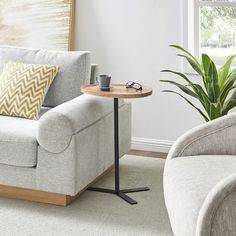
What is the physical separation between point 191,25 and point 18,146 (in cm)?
166

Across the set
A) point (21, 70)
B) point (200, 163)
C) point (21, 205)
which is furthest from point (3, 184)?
point (200, 163)

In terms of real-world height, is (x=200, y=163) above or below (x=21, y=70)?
below

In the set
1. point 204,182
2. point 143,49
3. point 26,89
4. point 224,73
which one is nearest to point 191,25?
point 143,49

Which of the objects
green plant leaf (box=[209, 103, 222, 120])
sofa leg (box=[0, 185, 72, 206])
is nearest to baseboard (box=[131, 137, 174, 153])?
green plant leaf (box=[209, 103, 222, 120])

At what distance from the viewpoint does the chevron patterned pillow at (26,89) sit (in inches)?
148

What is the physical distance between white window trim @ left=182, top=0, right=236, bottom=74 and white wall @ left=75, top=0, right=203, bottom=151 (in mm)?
44

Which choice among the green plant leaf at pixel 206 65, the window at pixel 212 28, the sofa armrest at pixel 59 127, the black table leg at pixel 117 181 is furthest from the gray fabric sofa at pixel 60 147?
the window at pixel 212 28

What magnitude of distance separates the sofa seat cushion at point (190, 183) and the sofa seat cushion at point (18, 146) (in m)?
0.95

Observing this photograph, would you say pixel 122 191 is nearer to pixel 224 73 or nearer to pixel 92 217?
pixel 92 217

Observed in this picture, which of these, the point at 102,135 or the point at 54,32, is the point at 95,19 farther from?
the point at 102,135

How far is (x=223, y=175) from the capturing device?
2479 millimetres

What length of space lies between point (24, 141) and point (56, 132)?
0.71 ft

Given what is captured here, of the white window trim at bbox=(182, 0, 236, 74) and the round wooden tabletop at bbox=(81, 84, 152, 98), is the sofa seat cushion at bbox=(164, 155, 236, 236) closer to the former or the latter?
the round wooden tabletop at bbox=(81, 84, 152, 98)

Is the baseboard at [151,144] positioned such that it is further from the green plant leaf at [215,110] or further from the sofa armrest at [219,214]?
the sofa armrest at [219,214]
